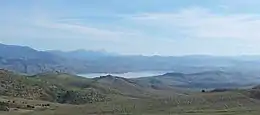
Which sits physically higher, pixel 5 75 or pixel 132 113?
pixel 5 75

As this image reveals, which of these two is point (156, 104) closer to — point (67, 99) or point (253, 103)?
point (253, 103)

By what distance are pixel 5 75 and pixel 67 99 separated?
1214 inches

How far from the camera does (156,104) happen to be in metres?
98.3

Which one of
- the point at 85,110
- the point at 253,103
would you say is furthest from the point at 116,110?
the point at 253,103

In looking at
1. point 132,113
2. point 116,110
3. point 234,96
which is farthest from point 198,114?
point 234,96

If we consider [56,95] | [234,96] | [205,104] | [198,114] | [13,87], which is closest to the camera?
[198,114]

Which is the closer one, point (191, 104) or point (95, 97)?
point (191, 104)

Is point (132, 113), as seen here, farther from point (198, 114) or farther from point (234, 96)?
point (234, 96)

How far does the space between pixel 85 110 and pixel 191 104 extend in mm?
21343

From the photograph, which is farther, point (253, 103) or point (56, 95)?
point (56, 95)

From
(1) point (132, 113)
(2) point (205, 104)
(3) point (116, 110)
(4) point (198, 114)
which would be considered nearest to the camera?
(4) point (198, 114)

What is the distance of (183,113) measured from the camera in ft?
265

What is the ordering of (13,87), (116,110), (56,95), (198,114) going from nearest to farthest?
(198,114)
(116,110)
(13,87)
(56,95)

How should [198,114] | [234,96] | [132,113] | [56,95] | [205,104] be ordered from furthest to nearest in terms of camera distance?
[56,95]
[234,96]
[205,104]
[132,113]
[198,114]
